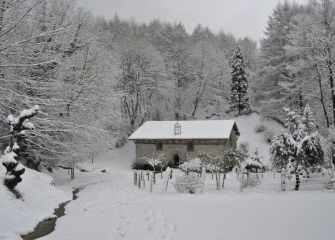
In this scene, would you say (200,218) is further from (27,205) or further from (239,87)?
(239,87)

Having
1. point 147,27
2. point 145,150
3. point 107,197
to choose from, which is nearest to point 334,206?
point 107,197

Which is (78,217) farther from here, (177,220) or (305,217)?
(305,217)

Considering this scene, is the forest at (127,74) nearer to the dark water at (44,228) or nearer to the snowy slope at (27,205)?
the snowy slope at (27,205)

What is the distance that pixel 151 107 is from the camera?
157 ft

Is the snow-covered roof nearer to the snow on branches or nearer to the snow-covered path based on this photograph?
the snow-covered path

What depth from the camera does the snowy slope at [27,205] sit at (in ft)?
30.8

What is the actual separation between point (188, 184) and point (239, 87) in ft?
115

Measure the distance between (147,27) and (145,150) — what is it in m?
38.4

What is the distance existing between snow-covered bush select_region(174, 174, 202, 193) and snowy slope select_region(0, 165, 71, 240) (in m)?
Result: 5.27

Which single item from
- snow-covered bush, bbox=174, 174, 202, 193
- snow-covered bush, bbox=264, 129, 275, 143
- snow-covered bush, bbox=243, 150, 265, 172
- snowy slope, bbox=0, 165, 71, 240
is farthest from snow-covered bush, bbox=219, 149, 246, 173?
snowy slope, bbox=0, 165, 71, 240

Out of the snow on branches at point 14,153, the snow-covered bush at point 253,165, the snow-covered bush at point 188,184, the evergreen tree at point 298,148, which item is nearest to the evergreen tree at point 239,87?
the snow-covered bush at point 253,165

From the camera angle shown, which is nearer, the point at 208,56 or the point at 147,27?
the point at 208,56

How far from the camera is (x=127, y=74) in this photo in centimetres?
4662

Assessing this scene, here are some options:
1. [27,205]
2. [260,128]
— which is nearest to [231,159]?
[260,128]
